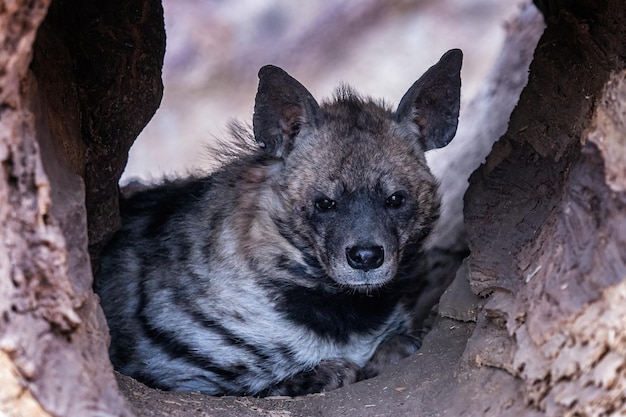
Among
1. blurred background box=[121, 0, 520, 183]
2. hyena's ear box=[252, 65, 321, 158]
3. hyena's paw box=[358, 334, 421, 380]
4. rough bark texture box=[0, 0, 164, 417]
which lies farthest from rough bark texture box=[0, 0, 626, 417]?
blurred background box=[121, 0, 520, 183]

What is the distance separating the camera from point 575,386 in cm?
235

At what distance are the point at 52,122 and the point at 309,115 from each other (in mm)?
1158

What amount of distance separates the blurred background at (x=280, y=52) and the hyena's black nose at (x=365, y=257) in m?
4.15

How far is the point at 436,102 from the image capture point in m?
3.98

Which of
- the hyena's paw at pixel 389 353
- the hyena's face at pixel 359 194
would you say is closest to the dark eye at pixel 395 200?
the hyena's face at pixel 359 194

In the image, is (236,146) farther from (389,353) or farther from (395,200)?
(389,353)

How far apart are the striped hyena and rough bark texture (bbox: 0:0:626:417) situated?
0.27m

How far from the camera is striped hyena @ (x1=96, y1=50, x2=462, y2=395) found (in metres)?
3.73

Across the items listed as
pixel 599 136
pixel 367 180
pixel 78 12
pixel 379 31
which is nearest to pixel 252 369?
pixel 367 180

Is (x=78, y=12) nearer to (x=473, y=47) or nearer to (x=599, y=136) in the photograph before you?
(x=599, y=136)

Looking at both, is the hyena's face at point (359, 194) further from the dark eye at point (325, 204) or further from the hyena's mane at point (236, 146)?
the hyena's mane at point (236, 146)

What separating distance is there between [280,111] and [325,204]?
1.55 ft

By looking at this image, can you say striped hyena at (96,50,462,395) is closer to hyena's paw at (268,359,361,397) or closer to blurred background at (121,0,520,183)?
hyena's paw at (268,359,361,397)

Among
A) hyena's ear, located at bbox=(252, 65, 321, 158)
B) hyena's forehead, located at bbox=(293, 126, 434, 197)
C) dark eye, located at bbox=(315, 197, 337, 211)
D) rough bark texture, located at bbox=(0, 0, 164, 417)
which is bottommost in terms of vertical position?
rough bark texture, located at bbox=(0, 0, 164, 417)
